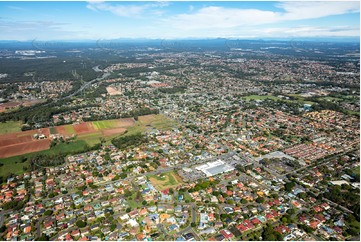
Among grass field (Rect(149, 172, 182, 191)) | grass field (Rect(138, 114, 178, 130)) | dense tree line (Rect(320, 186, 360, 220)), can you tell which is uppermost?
grass field (Rect(138, 114, 178, 130))

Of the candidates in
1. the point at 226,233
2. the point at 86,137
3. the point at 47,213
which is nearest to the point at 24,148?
the point at 86,137

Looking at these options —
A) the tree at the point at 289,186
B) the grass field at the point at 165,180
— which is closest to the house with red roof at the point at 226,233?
the grass field at the point at 165,180

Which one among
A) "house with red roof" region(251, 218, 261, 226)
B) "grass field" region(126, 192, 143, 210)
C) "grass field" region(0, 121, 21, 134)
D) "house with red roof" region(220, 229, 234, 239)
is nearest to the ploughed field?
"grass field" region(0, 121, 21, 134)

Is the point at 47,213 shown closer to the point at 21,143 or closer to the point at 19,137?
the point at 21,143

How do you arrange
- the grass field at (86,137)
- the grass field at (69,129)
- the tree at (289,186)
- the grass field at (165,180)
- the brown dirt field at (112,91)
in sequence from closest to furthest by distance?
the tree at (289,186) < the grass field at (165,180) < the grass field at (86,137) < the grass field at (69,129) < the brown dirt field at (112,91)

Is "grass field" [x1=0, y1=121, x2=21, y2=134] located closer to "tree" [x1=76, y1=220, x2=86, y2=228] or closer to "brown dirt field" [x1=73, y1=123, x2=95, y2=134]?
"brown dirt field" [x1=73, y1=123, x2=95, y2=134]

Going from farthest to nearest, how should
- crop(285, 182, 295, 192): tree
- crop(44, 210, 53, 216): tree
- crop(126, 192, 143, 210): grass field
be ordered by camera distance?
crop(285, 182, 295, 192): tree
crop(126, 192, 143, 210): grass field
crop(44, 210, 53, 216): tree

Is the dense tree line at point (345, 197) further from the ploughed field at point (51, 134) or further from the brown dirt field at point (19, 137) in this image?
the brown dirt field at point (19, 137)
